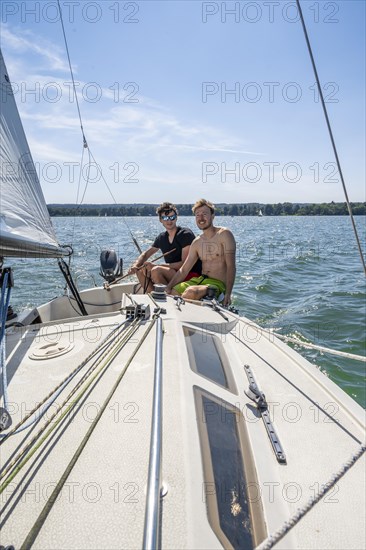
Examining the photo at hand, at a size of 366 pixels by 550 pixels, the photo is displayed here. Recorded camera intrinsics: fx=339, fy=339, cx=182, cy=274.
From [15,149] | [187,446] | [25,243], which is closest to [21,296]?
[15,149]

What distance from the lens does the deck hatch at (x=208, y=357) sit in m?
2.04

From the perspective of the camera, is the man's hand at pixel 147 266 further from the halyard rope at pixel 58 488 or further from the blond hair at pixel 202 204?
the halyard rope at pixel 58 488

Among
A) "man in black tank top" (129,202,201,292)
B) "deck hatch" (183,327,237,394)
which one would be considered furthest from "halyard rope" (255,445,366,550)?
"man in black tank top" (129,202,201,292)

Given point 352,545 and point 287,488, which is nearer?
point 352,545

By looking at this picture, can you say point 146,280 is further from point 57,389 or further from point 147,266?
point 57,389

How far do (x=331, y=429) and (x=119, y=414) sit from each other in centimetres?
107

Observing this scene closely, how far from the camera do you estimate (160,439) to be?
1.32 metres

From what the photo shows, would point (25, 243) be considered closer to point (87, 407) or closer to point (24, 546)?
point (87, 407)

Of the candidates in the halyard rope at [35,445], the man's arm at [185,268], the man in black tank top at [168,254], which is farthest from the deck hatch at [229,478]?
the man in black tank top at [168,254]

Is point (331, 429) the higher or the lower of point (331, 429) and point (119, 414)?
the lower

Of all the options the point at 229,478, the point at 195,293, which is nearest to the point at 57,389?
the point at 229,478

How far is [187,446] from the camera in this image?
1381 mm

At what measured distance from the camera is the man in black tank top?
488 centimetres

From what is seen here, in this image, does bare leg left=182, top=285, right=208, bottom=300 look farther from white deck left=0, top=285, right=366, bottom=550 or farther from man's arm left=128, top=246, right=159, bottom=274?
white deck left=0, top=285, right=366, bottom=550
